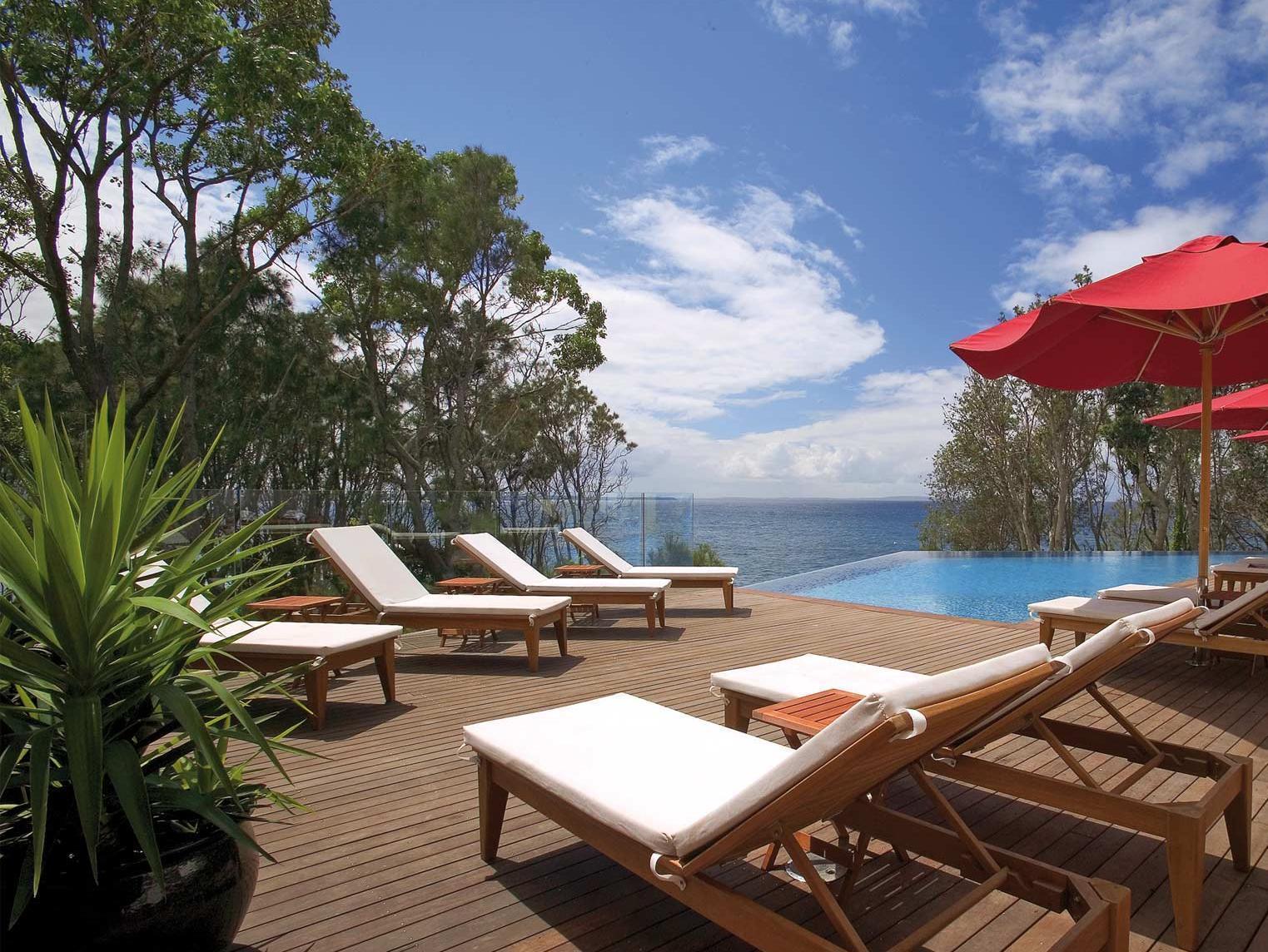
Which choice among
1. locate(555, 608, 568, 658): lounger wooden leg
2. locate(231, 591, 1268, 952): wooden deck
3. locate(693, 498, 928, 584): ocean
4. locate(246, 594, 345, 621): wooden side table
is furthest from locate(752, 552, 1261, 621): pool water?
locate(246, 594, 345, 621): wooden side table

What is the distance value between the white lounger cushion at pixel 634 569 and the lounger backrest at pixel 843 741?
19.3ft

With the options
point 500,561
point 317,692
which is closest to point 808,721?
point 317,692

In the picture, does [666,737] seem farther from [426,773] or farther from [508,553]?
[508,553]

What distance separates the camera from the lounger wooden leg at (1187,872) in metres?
1.97

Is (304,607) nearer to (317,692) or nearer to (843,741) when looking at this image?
(317,692)

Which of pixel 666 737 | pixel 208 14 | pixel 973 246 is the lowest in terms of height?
pixel 666 737

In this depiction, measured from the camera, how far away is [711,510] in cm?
8738

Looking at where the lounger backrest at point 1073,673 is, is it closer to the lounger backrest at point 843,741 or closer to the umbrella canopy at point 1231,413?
the lounger backrest at point 843,741

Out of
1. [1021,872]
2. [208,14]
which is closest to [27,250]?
[208,14]

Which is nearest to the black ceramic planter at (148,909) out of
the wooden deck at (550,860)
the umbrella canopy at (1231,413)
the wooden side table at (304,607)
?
the wooden deck at (550,860)

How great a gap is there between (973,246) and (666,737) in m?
25.0

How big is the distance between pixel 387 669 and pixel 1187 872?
3.67 m

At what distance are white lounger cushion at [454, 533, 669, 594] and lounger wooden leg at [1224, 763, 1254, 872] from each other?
4.49 meters

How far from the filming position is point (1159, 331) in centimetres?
495
